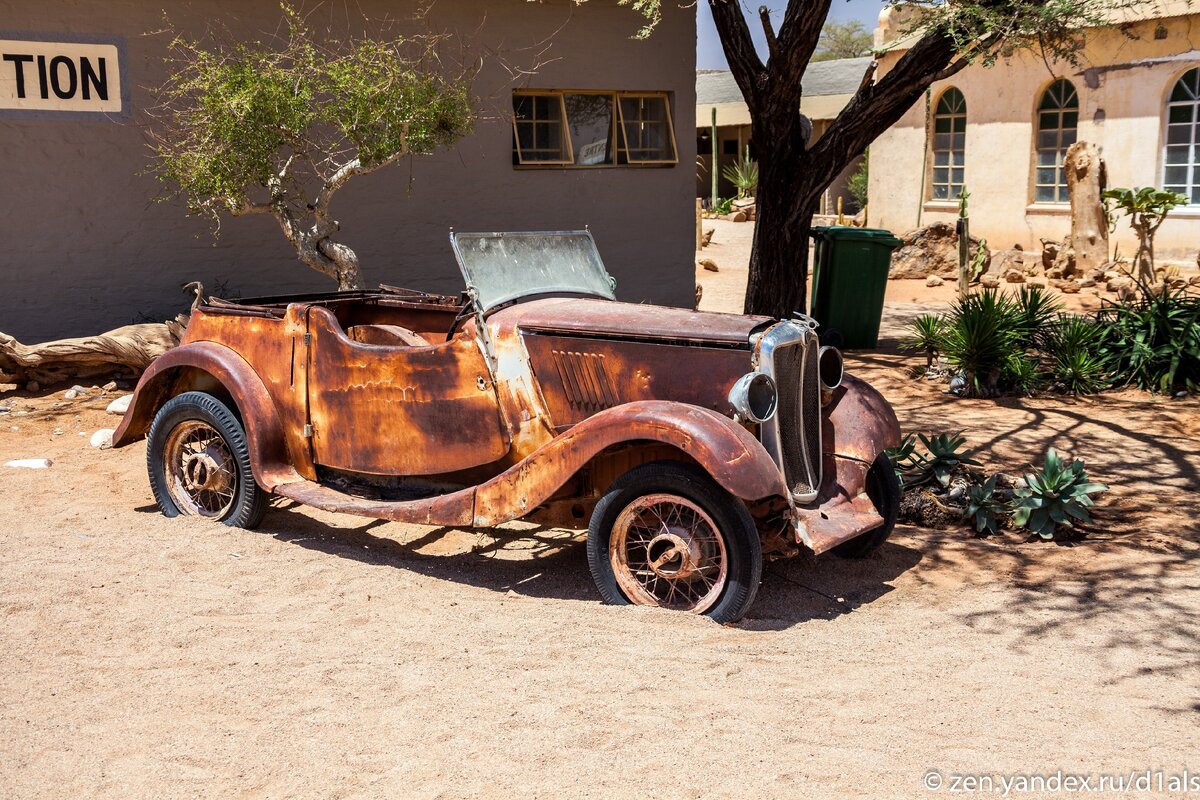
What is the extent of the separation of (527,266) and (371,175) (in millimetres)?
5298

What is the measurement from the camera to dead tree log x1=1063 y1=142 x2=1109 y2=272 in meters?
15.5

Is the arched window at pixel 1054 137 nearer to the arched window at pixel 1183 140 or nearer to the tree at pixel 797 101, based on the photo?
the arched window at pixel 1183 140

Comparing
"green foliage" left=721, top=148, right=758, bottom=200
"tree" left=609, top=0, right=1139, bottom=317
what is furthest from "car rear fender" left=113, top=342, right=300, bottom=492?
"green foliage" left=721, top=148, right=758, bottom=200

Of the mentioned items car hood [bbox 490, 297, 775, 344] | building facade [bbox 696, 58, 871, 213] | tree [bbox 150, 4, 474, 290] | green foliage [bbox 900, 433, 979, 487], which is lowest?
green foliage [bbox 900, 433, 979, 487]

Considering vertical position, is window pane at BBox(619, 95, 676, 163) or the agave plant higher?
window pane at BBox(619, 95, 676, 163)

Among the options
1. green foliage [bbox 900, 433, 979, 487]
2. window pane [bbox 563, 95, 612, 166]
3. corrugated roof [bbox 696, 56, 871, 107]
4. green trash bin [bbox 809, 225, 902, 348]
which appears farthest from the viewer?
corrugated roof [bbox 696, 56, 871, 107]

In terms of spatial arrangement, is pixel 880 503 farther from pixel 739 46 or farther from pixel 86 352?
pixel 86 352

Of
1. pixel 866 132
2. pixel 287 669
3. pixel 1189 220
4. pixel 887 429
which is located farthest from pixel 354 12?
pixel 1189 220

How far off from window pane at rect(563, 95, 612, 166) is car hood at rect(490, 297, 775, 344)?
637 cm

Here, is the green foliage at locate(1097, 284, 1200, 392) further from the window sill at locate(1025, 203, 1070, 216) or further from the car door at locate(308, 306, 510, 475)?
the window sill at locate(1025, 203, 1070, 216)

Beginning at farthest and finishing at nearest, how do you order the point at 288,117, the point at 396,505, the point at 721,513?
the point at 288,117 < the point at 396,505 < the point at 721,513

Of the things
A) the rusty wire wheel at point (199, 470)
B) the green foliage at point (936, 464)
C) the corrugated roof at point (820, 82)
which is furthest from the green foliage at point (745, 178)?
the rusty wire wheel at point (199, 470)

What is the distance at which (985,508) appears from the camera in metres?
5.82

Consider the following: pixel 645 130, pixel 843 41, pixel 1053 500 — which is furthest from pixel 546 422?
pixel 843 41
